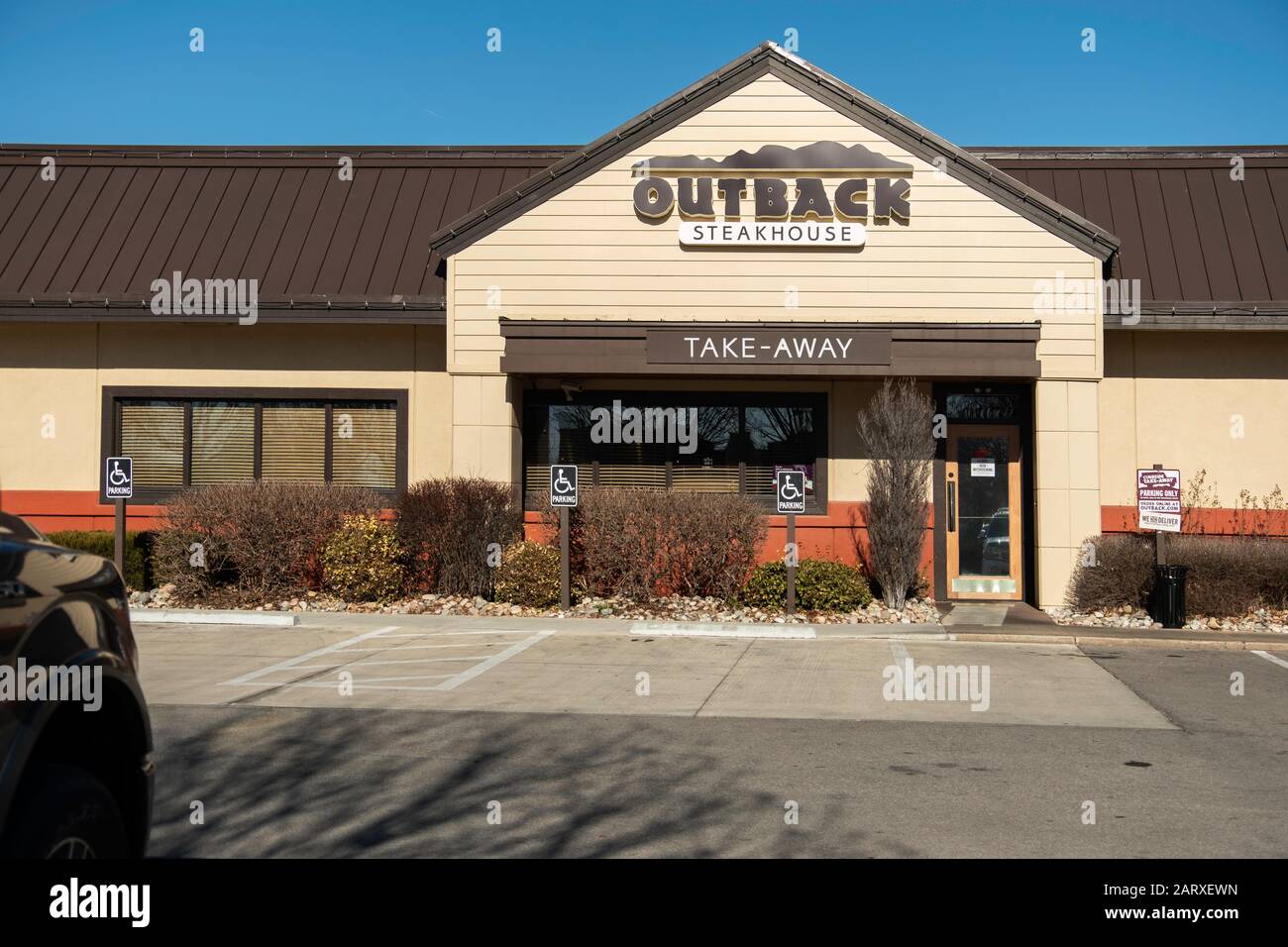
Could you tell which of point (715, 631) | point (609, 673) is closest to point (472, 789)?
point (609, 673)

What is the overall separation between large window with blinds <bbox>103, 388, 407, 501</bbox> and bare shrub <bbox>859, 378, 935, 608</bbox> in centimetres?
724

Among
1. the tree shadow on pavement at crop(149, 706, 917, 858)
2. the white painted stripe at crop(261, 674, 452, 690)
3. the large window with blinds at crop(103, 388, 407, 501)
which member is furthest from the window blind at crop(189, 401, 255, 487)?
the tree shadow on pavement at crop(149, 706, 917, 858)

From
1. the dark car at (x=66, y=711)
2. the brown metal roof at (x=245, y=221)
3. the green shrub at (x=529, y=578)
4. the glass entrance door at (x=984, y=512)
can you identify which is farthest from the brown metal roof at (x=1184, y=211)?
the dark car at (x=66, y=711)

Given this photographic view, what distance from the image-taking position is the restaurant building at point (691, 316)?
16453 millimetres

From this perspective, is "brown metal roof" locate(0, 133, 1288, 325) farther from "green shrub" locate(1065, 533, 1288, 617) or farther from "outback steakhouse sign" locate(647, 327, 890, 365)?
Answer: "green shrub" locate(1065, 533, 1288, 617)

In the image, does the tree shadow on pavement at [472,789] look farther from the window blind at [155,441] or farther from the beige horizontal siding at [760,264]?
the window blind at [155,441]

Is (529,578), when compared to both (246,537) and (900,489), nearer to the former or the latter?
(246,537)

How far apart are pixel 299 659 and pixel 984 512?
10264 millimetres

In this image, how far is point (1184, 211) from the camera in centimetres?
1842

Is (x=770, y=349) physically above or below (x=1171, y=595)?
above

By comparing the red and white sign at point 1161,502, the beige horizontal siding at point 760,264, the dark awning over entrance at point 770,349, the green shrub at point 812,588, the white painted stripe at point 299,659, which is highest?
the beige horizontal siding at point 760,264

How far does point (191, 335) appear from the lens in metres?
18.5

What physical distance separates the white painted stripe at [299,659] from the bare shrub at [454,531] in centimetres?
159

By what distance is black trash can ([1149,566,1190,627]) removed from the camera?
1484cm
